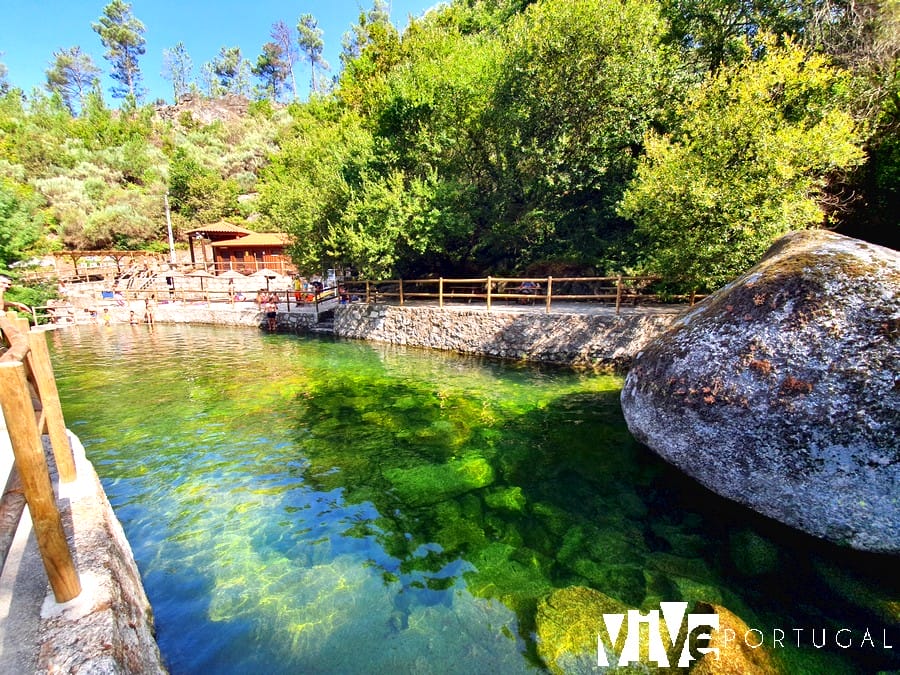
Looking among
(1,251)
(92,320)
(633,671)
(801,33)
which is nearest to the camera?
(633,671)

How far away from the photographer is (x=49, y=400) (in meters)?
3.54

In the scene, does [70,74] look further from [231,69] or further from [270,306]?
[270,306]

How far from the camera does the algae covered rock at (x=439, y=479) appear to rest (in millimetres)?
5566

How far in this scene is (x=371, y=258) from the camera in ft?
51.1

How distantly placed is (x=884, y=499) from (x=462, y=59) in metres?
17.8

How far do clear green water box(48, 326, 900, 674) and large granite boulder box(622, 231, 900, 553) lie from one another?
0.49 meters

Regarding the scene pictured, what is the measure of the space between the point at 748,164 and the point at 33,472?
1237 centimetres

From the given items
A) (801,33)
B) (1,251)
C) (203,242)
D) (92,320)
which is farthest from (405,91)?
(203,242)

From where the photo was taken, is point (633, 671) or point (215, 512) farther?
point (215, 512)

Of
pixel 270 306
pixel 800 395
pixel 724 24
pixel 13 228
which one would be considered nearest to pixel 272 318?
pixel 270 306

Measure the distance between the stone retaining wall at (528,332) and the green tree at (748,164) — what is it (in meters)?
2.18

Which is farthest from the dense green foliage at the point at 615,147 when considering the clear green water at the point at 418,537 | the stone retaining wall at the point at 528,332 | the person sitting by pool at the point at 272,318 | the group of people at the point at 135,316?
the clear green water at the point at 418,537

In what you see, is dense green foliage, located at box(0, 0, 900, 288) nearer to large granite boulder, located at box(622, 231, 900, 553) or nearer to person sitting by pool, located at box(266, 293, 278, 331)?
person sitting by pool, located at box(266, 293, 278, 331)

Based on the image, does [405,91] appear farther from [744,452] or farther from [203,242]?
[203,242]
